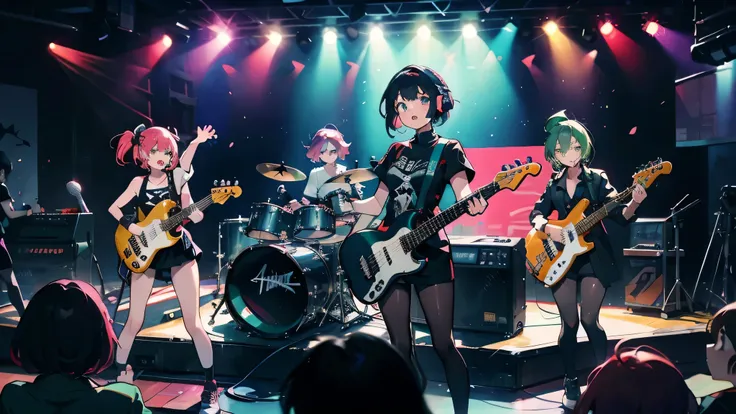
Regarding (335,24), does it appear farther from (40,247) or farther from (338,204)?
(40,247)

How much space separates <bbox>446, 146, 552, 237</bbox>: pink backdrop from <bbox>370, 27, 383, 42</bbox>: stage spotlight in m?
2.31

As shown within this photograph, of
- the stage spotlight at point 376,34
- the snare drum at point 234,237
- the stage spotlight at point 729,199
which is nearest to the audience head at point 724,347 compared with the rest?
the stage spotlight at point 729,199

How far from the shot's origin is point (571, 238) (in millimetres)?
3350

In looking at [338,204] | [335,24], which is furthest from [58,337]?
[335,24]

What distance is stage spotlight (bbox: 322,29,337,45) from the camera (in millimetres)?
7867

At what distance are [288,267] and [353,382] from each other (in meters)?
3.63

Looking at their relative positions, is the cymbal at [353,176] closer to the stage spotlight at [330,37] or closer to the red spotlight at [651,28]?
the stage spotlight at [330,37]

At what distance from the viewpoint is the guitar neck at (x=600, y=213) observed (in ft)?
10.7

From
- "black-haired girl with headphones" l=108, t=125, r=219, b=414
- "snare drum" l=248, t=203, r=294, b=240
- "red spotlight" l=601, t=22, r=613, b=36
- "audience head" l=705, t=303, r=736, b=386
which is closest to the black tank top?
"black-haired girl with headphones" l=108, t=125, r=219, b=414

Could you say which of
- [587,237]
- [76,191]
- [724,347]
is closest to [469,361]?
[587,237]

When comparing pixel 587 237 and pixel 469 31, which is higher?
pixel 469 31

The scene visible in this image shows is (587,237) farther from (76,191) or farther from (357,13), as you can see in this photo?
(76,191)

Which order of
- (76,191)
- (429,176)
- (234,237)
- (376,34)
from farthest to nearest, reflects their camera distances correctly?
(376,34) → (234,237) → (76,191) → (429,176)

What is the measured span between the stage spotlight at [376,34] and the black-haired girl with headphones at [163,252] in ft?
15.5
